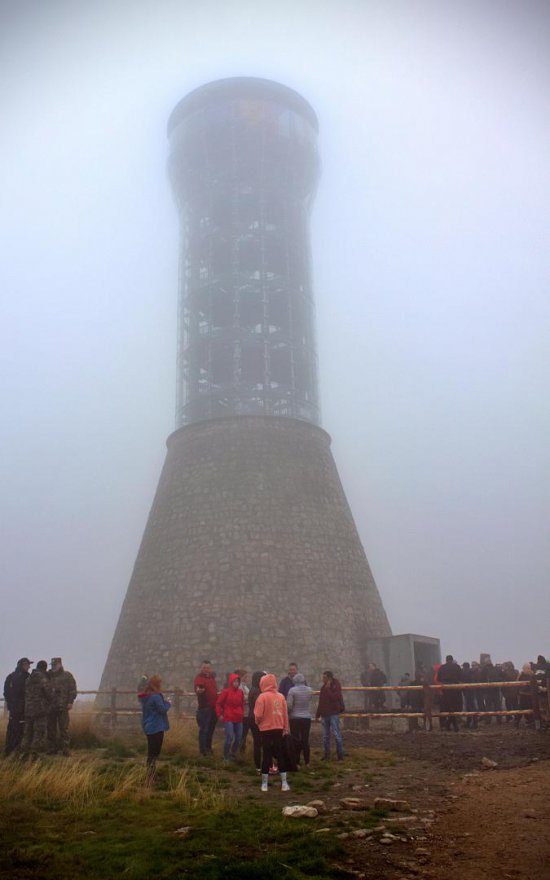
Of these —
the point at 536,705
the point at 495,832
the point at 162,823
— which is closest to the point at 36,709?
the point at 162,823

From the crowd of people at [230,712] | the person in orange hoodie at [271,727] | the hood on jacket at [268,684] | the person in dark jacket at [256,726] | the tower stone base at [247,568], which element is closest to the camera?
the person in orange hoodie at [271,727]

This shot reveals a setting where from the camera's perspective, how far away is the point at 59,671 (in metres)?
13.5

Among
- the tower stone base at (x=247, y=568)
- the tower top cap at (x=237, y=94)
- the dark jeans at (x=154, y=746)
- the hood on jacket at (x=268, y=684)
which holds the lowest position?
the dark jeans at (x=154, y=746)

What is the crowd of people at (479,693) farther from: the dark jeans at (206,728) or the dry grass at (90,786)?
the dry grass at (90,786)

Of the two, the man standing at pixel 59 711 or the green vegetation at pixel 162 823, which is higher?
the man standing at pixel 59 711

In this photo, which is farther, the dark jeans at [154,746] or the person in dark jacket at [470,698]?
→ the person in dark jacket at [470,698]

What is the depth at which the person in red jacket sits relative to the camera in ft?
41.0

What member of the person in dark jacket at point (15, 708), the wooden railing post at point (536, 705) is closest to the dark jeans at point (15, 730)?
the person in dark jacket at point (15, 708)

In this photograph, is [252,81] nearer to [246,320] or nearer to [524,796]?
[246,320]

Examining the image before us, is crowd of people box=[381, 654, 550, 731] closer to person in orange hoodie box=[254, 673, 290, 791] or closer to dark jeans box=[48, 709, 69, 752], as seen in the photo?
person in orange hoodie box=[254, 673, 290, 791]

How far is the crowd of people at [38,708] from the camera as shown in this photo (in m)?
12.8

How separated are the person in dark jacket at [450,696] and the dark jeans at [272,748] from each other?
23.8 ft

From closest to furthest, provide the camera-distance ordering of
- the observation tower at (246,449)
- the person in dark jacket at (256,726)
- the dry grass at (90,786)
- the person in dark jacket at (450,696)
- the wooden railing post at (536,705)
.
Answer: the dry grass at (90,786), the person in dark jacket at (256,726), the wooden railing post at (536,705), the person in dark jacket at (450,696), the observation tower at (246,449)

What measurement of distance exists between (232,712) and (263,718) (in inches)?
103
